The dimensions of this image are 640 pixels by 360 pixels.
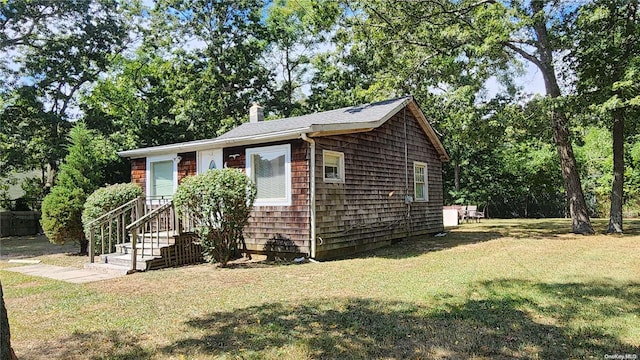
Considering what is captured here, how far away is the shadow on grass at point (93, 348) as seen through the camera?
3.53 m

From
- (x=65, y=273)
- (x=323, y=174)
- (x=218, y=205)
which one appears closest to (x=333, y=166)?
(x=323, y=174)

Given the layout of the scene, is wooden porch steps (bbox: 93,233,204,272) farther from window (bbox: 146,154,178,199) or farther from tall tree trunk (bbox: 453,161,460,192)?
tall tree trunk (bbox: 453,161,460,192)

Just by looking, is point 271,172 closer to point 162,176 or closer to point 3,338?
point 162,176

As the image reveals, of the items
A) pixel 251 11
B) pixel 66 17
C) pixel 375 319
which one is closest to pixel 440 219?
pixel 375 319

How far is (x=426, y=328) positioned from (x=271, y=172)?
18.7 feet

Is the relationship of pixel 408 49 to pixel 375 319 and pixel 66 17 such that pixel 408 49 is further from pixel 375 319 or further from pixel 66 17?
pixel 66 17

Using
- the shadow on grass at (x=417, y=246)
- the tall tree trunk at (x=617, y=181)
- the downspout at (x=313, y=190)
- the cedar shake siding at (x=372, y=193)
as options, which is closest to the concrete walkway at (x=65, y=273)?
the downspout at (x=313, y=190)

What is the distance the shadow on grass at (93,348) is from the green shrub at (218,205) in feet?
12.1

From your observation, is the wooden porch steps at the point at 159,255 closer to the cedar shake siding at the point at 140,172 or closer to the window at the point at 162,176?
the window at the point at 162,176

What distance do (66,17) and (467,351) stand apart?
23.0 meters

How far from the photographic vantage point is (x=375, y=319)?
14.1 feet

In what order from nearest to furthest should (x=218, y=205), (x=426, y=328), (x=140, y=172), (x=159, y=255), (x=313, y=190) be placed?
(x=426, y=328) < (x=218, y=205) < (x=159, y=255) < (x=313, y=190) < (x=140, y=172)

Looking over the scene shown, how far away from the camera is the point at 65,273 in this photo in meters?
7.88

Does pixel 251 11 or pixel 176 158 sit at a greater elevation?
pixel 251 11
